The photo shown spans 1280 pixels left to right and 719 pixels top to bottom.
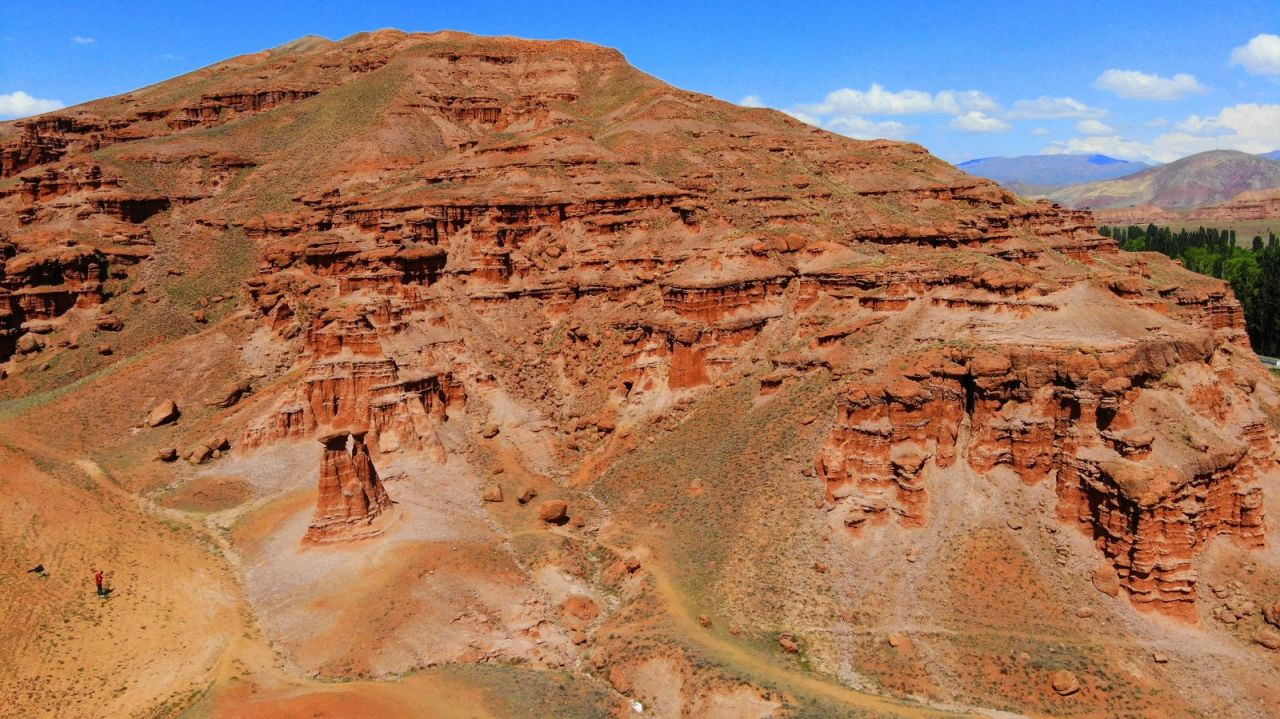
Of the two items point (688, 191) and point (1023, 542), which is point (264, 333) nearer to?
point (688, 191)

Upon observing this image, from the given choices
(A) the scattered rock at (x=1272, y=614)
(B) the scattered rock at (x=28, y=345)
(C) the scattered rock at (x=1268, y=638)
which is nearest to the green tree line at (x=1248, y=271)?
(A) the scattered rock at (x=1272, y=614)

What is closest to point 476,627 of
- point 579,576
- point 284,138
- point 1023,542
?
point 579,576

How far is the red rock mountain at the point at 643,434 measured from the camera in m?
31.9

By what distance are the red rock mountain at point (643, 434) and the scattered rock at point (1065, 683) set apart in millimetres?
207

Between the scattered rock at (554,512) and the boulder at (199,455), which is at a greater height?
the boulder at (199,455)

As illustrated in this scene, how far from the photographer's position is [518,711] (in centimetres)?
2944

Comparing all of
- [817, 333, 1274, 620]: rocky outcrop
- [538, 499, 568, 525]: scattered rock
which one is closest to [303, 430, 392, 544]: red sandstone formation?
[538, 499, 568, 525]: scattered rock

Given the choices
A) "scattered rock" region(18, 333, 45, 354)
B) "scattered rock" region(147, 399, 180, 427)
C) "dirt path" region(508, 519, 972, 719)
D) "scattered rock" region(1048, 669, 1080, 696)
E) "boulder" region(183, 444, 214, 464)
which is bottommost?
"dirt path" region(508, 519, 972, 719)

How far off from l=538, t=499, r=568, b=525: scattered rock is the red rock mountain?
187mm

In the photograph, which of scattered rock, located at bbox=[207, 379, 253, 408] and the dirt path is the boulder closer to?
scattered rock, located at bbox=[207, 379, 253, 408]

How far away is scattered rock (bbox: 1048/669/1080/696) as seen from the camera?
29.2 metres

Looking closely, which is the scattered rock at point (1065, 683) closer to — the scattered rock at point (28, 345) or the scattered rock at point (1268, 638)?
the scattered rock at point (1268, 638)

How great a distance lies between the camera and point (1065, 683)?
1150 inches

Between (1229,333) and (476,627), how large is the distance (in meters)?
70.0
